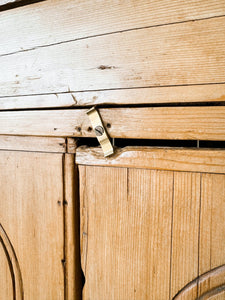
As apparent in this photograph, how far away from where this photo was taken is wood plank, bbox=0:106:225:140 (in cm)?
52

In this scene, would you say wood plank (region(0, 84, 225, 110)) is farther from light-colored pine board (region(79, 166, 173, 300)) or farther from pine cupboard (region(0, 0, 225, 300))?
light-colored pine board (region(79, 166, 173, 300))

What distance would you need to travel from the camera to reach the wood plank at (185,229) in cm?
54

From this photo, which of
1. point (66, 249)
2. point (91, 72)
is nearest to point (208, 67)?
point (91, 72)

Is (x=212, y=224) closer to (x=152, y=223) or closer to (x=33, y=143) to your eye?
(x=152, y=223)

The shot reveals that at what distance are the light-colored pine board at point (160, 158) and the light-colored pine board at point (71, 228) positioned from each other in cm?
5

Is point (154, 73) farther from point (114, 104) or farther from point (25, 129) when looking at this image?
point (25, 129)

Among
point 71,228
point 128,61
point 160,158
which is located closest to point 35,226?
point 71,228

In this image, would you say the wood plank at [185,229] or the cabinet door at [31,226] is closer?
the wood plank at [185,229]

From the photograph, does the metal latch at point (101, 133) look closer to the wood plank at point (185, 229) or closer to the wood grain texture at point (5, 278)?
the wood plank at point (185, 229)

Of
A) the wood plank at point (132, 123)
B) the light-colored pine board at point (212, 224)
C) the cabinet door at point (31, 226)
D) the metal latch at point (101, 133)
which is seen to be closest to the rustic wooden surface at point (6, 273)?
the cabinet door at point (31, 226)

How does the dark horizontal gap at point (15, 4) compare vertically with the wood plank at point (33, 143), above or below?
above

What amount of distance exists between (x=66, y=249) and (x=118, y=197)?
255 millimetres

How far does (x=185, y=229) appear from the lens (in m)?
0.55

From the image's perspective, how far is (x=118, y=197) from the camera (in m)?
0.61
